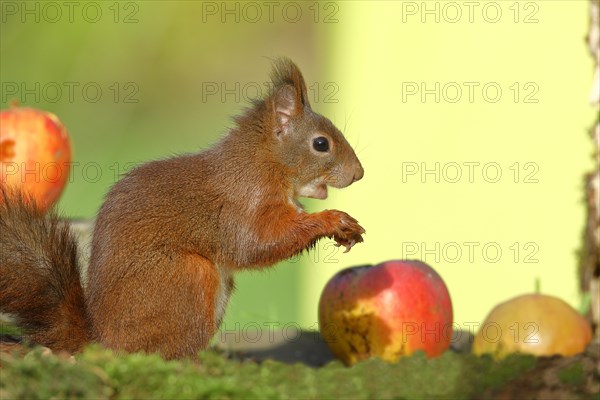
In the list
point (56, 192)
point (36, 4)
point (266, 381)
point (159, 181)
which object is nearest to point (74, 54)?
point (36, 4)

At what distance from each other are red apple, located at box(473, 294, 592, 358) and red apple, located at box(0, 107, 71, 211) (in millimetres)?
1861

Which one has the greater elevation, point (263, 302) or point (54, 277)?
point (54, 277)

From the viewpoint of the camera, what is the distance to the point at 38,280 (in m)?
2.86

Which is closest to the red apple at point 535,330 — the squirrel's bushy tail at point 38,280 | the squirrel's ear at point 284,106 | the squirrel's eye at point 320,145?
the squirrel's eye at point 320,145

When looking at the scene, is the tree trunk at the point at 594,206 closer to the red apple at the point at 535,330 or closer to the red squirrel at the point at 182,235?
the red apple at the point at 535,330

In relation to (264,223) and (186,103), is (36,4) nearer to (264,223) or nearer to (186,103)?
(186,103)

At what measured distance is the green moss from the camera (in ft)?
7.45

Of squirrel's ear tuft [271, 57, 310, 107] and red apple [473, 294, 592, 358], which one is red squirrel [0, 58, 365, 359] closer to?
squirrel's ear tuft [271, 57, 310, 107]

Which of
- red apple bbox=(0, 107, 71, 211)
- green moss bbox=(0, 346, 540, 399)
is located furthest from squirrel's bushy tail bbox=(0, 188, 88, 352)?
red apple bbox=(0, 107, 71, 211)

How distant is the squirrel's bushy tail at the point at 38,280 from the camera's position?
284 cm

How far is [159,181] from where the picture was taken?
3023 mm

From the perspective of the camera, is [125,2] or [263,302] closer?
[263,302]

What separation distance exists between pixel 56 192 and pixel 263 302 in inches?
48.3

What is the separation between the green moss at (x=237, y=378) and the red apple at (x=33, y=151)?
1.48m
